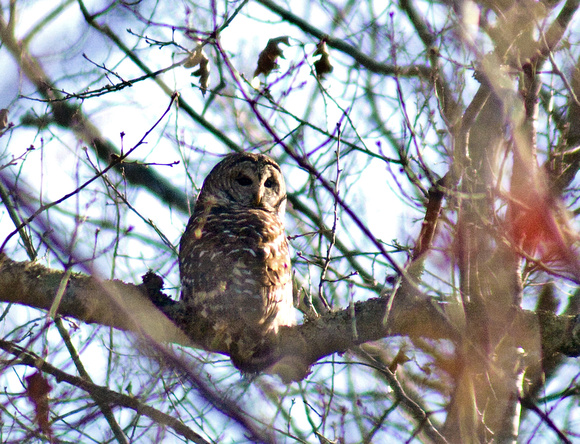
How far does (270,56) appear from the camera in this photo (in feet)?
15.6

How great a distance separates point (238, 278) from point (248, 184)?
189 centimetres

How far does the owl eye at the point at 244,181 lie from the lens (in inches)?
249

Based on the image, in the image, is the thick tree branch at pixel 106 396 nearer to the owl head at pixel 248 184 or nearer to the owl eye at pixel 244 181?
the owl head at pixel 248 184

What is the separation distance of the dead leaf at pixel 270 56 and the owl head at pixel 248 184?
1574 mm

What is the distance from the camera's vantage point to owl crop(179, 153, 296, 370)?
438 cm

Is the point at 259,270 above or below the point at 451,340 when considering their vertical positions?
above

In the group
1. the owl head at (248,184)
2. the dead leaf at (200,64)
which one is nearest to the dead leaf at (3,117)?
the dead leaf at (200,64)

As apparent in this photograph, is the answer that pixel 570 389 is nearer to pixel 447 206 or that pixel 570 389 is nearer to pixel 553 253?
pixel 553 253

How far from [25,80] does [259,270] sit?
7.50 feet

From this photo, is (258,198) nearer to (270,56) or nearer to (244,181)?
(244,181)

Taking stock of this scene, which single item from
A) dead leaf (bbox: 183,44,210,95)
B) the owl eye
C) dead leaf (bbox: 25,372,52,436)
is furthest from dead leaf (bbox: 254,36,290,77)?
dead leaf (bbox: 25,372,52,436)

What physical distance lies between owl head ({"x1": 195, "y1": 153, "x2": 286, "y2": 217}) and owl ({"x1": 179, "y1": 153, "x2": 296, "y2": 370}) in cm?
47

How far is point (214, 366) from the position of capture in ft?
15.5

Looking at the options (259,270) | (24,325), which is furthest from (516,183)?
(24,325)
